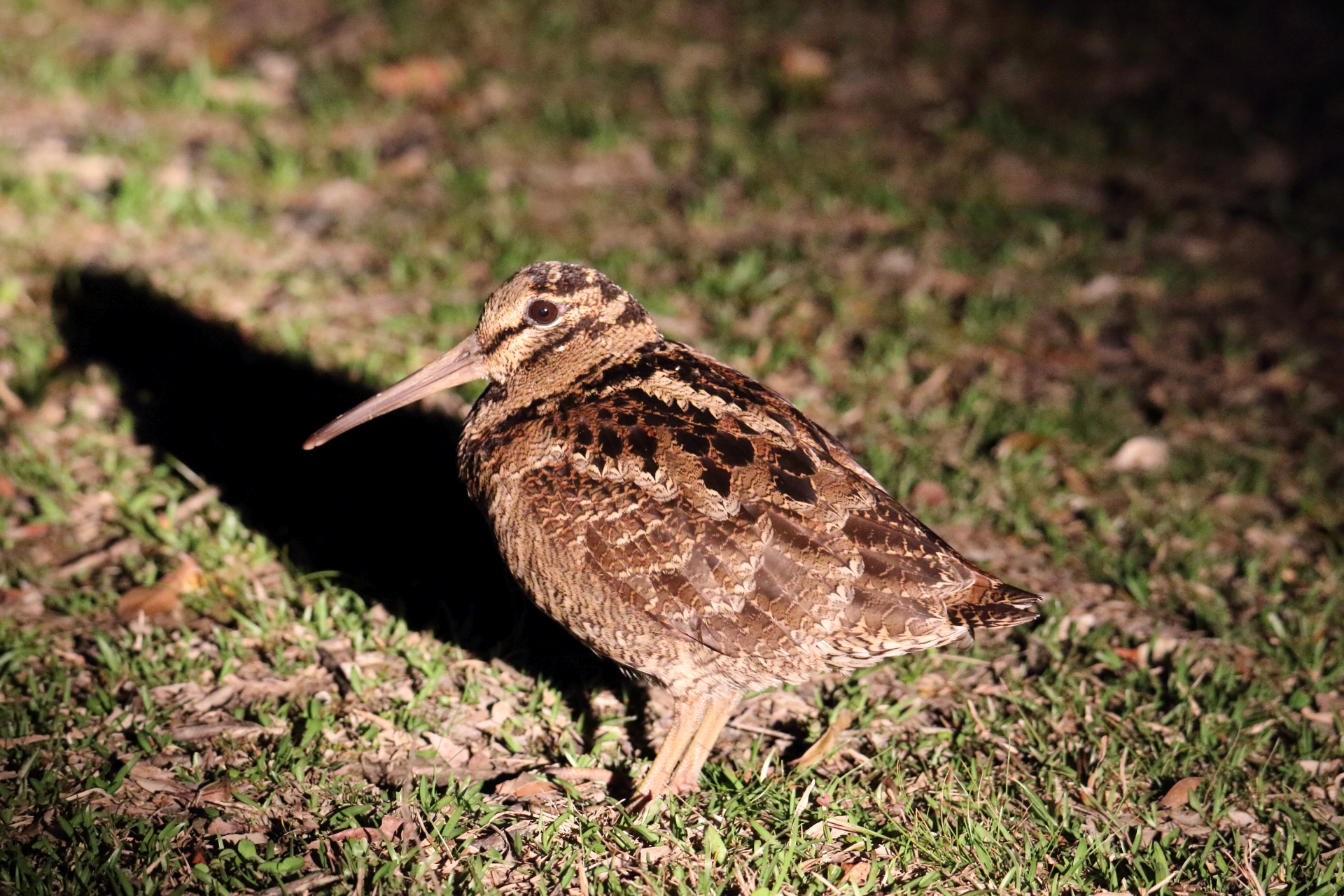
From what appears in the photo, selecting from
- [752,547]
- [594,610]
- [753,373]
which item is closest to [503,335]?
[594,610]

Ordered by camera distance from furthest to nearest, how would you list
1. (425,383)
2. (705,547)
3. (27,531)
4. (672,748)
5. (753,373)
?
(753,373) < (27,531) < (425,383) < (672,748) < (705,547)

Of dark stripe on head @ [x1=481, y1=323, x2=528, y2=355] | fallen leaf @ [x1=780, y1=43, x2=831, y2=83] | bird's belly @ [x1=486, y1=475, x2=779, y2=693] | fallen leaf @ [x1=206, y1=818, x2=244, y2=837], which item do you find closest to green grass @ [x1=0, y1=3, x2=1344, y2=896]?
fallen leaf @ [x1=206, y1=818, x2=244, y2=837]

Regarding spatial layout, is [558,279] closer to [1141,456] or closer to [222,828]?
[222,828]

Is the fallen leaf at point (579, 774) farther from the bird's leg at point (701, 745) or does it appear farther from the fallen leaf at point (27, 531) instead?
the fallen leaf at point (27, 531)

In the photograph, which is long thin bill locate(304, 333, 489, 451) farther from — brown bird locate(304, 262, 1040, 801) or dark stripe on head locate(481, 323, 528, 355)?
brown bird locate(304, 262, 1040, 801)

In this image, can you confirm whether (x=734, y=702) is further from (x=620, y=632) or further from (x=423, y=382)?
(x=423, y=382)
